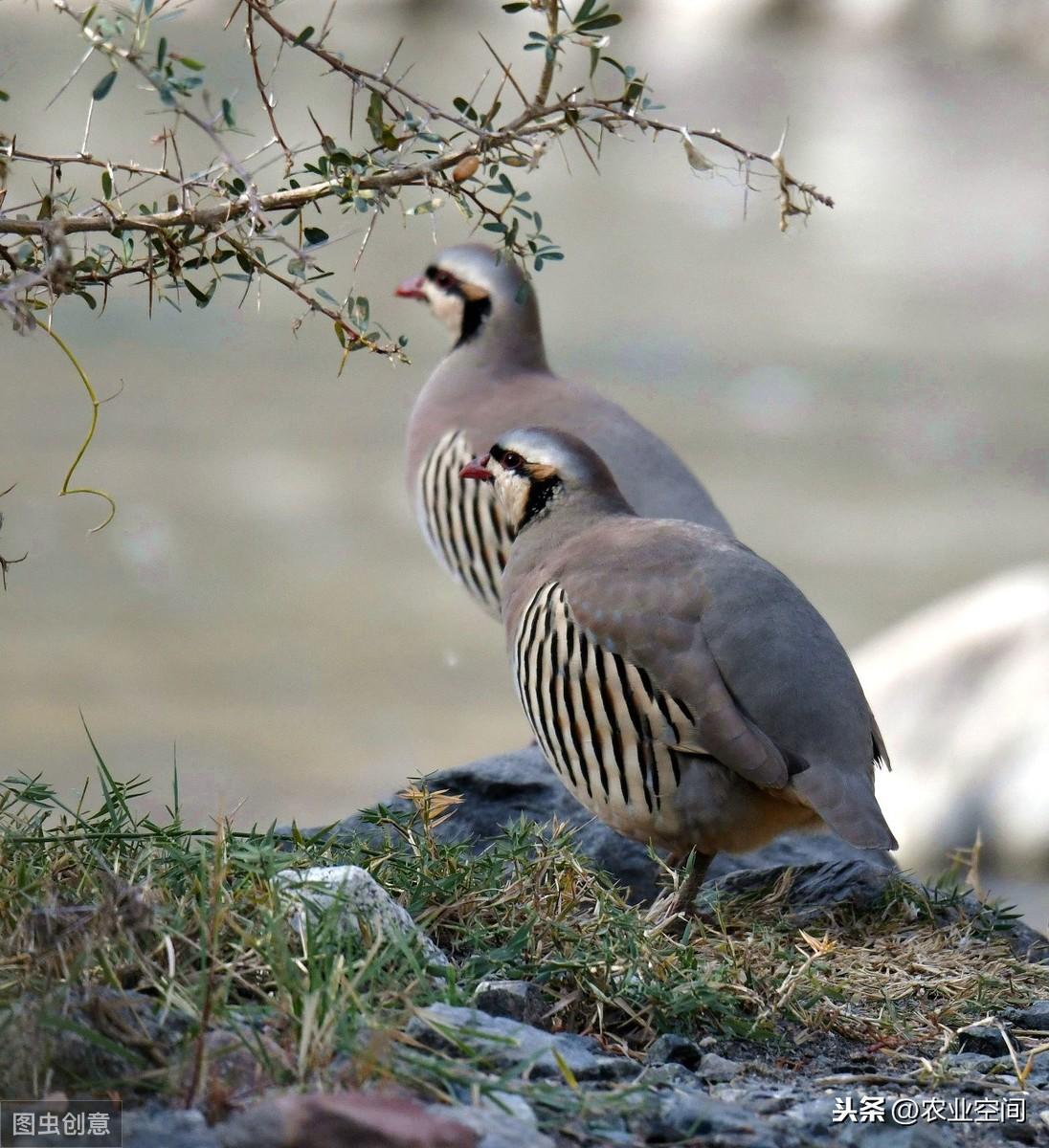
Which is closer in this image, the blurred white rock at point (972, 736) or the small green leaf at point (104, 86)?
the small green leaf at point (104, 86)

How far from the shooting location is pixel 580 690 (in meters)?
4.05

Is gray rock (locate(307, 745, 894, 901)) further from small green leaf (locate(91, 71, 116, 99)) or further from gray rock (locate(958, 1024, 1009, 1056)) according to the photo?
small green leaf (locate(91, 71, 116, 99))

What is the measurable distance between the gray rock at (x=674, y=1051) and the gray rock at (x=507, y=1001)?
7.1 inches

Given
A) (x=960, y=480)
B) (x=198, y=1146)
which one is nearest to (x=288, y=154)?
(x=198, y=1146)

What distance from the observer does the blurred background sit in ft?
36.5

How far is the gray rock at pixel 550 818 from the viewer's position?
453cm

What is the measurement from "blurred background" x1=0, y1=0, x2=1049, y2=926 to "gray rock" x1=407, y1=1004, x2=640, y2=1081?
3035 mm

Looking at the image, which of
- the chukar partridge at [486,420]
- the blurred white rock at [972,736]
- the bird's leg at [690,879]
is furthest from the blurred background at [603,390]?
the bird's leg at [690,879]

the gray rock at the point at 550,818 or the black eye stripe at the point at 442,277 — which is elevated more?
the black eye stripe at the point at 442,277

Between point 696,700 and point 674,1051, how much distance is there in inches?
47.6

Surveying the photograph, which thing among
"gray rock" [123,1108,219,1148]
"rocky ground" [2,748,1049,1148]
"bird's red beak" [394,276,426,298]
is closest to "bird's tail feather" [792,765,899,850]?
"rocky ground" [2,748,1049,1148]

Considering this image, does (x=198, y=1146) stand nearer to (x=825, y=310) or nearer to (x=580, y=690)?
(x=580, y=690)

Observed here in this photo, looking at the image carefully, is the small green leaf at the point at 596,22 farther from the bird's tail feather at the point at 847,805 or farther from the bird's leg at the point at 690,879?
the bird's tail feather at the point at 847,805

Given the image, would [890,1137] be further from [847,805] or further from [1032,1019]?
[847,805]
